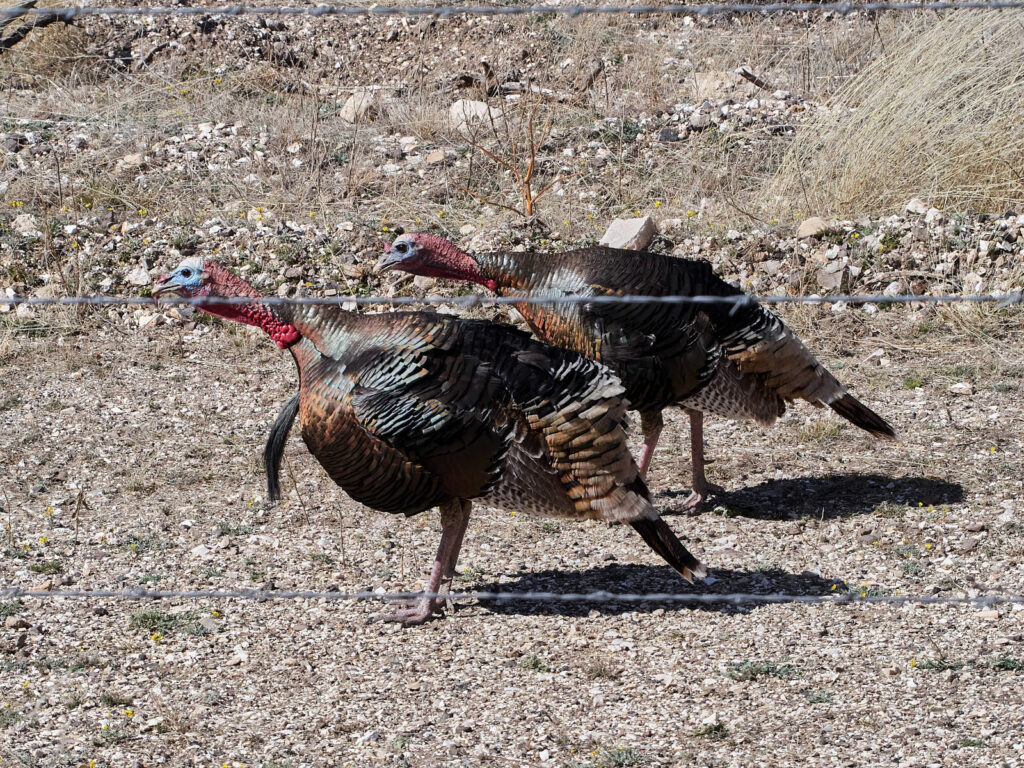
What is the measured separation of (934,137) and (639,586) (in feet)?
15.4

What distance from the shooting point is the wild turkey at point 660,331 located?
16.8 ft

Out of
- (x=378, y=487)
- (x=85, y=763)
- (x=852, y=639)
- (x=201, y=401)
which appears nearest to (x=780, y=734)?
(x=852, y=639)

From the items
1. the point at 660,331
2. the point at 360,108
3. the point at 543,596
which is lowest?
the point at 543,596

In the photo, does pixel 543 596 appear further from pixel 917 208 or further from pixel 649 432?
pixel 917 208

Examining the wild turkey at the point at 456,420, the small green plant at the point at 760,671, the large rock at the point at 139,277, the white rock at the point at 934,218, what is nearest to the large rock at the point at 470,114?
the large rock at the point at 139,277

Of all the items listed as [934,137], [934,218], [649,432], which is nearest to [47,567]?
[649,432]

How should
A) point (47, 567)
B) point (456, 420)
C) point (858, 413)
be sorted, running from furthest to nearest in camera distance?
point (858, 413) < point (47, 567) < point (456, 420)

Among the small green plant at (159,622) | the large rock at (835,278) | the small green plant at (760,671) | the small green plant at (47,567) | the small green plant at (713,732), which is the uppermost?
the large rock at (835,278)

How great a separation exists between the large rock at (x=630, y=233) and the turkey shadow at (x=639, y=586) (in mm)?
3270

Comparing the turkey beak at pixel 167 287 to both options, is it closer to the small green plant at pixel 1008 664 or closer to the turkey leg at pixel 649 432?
the turkey leg at pixel 649 432

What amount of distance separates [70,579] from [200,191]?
15.1 feet

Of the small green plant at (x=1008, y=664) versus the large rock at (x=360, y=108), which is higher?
the large rock at (x=360, y=108)

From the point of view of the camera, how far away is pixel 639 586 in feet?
16.3

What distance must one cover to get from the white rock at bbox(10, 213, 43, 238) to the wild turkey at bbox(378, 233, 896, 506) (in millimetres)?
4047
